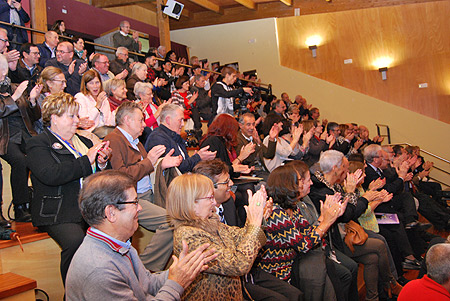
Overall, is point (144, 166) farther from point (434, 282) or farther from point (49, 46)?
point (49, 46)

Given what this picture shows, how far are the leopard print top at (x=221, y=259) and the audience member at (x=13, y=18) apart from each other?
15.5 feet

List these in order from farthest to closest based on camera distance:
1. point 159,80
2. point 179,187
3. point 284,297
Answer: point 159,80
point 284,297
point 179,187

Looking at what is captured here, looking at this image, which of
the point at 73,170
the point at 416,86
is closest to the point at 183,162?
the point at 73,170

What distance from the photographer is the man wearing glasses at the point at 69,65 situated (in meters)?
4.76

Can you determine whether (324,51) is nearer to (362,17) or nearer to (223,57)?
(362,17)

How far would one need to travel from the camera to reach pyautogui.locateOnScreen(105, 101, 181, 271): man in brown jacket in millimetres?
2834

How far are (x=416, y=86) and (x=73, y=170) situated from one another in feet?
31.6

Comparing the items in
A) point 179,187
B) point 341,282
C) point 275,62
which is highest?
point 275,62

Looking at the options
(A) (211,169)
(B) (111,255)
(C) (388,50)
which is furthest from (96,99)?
(C) (388,50)

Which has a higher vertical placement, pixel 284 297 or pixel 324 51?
pixel 324 51

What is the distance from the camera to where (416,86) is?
10203mm

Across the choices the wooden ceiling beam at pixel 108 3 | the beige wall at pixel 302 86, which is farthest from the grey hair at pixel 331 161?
the wooden ceiling beam at pixel 108 3

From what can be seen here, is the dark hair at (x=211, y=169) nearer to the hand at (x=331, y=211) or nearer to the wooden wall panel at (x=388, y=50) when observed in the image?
the hand at (x=331, y=211)

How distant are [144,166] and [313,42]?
9298 millimetres
